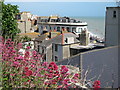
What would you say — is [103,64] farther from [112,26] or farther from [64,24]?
[64,24]

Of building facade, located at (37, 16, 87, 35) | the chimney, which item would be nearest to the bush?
the chimney

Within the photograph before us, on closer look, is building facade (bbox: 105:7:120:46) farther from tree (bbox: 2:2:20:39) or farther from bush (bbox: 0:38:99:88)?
bush (bbox: 0:38:99:88)

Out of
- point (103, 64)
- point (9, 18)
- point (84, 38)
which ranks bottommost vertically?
point (103, 64)

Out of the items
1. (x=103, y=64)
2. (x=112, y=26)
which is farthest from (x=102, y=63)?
(x=112, y=26)

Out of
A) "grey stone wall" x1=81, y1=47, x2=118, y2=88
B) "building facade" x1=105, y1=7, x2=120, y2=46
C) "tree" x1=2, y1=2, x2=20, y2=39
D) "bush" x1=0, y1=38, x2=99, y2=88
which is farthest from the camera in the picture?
"tree" x1=2, y1=2, x2=20, y2=39

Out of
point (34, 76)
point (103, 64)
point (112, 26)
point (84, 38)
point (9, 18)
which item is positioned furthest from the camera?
point (84, 38)

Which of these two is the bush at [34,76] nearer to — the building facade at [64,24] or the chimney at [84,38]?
the chimney at [84,38]

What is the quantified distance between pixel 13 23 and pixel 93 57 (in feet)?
30.8

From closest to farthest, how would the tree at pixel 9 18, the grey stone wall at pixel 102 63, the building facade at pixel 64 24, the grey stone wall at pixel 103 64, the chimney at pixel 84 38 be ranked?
the grey stone wall at pixel 102 63 < the grey stone wall at pixel 103 64 < the tree at pixel 9 18 < the chimney at pixel 84 38 < the building facade at pixel 64 24

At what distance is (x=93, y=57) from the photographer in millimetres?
10898

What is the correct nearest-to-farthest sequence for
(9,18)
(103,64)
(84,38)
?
(103,64), (9,18), (84,38)

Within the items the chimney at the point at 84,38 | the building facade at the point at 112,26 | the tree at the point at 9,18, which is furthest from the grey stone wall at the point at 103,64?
the tree at the point at 9,18

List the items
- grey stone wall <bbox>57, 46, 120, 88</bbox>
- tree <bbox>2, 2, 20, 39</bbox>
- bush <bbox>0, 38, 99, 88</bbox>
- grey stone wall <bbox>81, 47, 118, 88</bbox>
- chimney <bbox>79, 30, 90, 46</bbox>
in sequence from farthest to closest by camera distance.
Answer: chimney <bbox>79, 30, 90, 46</bbox> < tree <bbox>2, 2, 20, 39</bbox> < grey stone wall <bbox>81, 47, 118, 88</bbox> < grey stone wall <bbox>57, 46, 120, 88</bbox> < bush <bbox>0, 38, 99, 88</bbox>

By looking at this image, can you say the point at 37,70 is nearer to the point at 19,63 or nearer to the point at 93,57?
the point at 19,63
